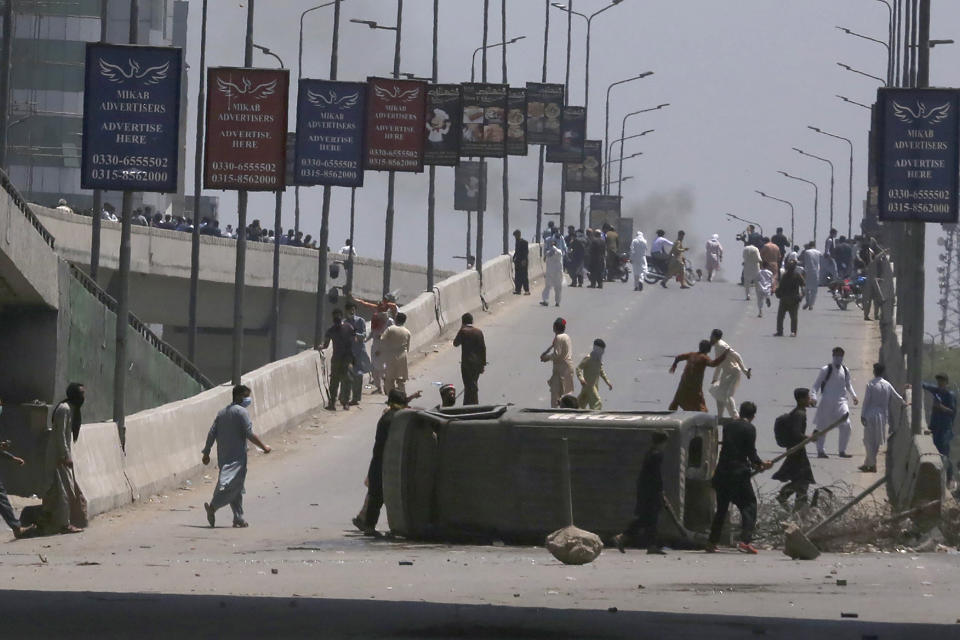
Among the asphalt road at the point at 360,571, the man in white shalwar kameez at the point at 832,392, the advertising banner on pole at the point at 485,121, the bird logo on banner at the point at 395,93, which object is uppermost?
the advertising banner on pole at the point at 485,121

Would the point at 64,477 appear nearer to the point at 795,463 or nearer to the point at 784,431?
the point at 795,463

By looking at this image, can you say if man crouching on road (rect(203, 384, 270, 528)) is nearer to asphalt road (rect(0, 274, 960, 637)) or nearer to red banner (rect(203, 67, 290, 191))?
asphalt road (rect(0, 274, 960, 637))

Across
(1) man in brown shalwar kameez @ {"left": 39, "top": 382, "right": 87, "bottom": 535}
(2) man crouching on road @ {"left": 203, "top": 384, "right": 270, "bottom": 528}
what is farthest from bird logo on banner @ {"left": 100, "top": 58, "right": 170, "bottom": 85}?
(1) man in brown shalwar kameez @ {"left": 39, "top": 382, "right": 87, "bottom": 535}

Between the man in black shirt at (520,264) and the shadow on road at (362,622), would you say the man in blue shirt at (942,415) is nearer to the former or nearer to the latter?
the shadow on road at (362,622)

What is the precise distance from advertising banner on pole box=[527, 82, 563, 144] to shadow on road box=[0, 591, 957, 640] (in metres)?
43.2

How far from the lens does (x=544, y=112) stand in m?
56.9

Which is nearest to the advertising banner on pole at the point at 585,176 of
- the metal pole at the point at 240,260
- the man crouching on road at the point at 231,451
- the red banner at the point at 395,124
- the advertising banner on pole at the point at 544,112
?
the advertising banner on pole at the point at 544,112

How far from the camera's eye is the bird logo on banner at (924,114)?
22.5 metres

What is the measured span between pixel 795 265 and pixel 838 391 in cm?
1454

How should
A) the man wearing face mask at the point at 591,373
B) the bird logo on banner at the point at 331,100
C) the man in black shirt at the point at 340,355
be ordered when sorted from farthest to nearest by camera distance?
the bird logo on banner at the point at 331,100, the man in black shirt at the point at 340,355, the man wearing face mask at the point at 591,373

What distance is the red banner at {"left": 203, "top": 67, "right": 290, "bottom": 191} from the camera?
26.4 m

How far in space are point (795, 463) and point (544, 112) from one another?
36.0 meters

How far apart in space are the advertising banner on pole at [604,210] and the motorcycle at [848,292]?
34.7 meters

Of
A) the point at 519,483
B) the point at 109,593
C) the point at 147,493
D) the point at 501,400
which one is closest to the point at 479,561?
the point at 519,483
